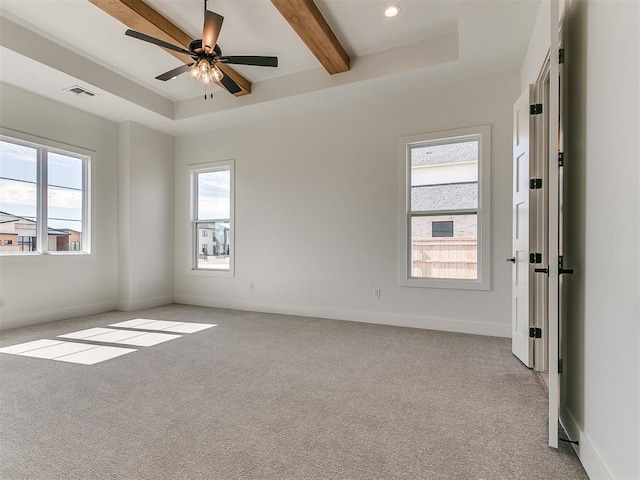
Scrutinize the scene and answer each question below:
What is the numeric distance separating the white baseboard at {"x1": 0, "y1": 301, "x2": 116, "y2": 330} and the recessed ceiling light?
5.44 meters

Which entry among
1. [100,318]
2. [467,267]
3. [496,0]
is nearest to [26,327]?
[100,318]

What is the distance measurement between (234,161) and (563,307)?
485 cm

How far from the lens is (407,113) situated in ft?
14.4

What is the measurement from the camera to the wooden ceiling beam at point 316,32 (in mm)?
3004

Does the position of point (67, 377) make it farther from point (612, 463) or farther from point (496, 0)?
point (496, 0)

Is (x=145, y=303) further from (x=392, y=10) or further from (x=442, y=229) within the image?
(x=392, y=10)

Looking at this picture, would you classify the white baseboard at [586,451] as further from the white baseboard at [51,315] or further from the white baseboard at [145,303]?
the white baseboard at [51,315]

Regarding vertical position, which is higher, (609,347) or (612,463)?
(609,347)

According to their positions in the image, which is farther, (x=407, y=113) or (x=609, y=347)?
(x=407, y=113)

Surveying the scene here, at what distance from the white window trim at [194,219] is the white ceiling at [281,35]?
1.51 metres

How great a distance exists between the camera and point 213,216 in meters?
5.93

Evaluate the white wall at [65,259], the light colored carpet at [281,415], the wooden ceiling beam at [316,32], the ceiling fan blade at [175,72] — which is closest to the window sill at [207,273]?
the white wall at [65,259]

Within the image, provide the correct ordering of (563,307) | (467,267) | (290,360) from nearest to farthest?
1. (563,307)
2. (290,360)
3. (467,267)

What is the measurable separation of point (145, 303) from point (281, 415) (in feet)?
14.3
